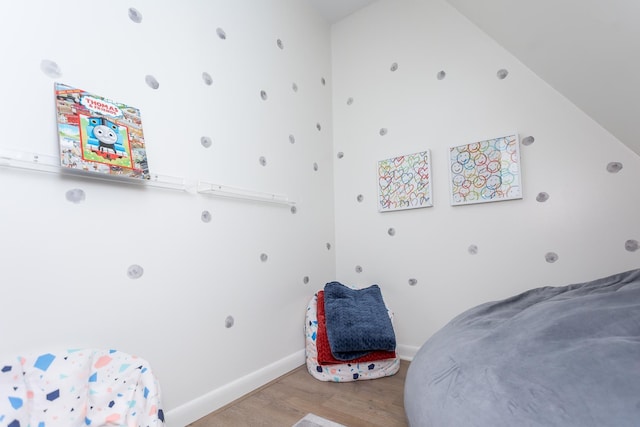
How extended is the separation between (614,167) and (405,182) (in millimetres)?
970

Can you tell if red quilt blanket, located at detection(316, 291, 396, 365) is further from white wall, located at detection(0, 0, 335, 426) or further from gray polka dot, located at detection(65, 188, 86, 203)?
gray polka dot, located at detection(65, 188, 86, 203)

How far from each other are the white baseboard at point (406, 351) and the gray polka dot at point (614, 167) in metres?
1.32

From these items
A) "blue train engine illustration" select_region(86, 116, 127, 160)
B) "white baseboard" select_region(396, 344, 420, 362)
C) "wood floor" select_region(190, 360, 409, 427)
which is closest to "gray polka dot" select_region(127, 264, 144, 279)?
"blue train engine illustration" select_region(86, 116, 127, 160)

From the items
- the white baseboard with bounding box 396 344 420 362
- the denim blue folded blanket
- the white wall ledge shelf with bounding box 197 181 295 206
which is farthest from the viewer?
the white baseboard with bounding box 396 344 420 362

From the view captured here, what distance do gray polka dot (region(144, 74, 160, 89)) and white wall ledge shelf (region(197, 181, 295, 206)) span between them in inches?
15.9

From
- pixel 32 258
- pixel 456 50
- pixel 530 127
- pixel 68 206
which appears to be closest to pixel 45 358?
pixel 32 258

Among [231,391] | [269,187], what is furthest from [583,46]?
[231,391]

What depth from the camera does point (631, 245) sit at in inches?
55.6

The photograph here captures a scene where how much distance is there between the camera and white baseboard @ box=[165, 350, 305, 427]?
1.21 metres

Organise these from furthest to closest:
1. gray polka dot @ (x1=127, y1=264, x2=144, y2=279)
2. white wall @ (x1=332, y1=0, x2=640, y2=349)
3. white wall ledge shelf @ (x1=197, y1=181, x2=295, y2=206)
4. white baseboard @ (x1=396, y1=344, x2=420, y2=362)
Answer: white baseboard @ (x1=396, y1=344, x2=420, y2=362) < white wall @ (x1=332, y1=0, x2=640, y2=349) < white wall ledge shelf @ (x1=197, y1=181, x2=295, y2=206) < gray polka dot @ (x1=127, y1=264, x2=144, y2=279)

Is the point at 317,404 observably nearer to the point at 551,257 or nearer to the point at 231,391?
the point at 231,391

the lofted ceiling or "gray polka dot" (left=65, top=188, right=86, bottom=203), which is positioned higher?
the lofted ceiling

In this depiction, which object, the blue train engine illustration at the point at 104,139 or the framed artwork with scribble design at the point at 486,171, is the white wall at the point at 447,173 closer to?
the framed artwork with scribble design at the point at 486,171

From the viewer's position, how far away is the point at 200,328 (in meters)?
1.31
